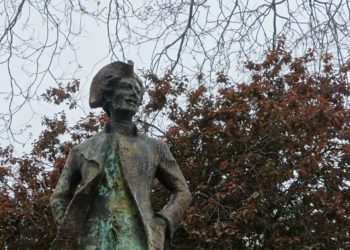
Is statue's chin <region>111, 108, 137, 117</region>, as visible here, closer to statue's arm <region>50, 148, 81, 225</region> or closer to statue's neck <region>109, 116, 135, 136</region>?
statue's neck <region>109, 116, 135, 136</region>

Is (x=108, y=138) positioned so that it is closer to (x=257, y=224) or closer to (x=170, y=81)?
(x=257, y=224)

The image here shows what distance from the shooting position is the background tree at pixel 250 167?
9.98m

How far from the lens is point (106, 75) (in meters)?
5.34

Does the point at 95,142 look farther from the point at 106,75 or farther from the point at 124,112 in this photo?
the point at 106,75

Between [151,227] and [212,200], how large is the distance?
507 cm

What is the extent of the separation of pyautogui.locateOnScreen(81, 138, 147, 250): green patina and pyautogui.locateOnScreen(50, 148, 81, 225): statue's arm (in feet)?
0.81

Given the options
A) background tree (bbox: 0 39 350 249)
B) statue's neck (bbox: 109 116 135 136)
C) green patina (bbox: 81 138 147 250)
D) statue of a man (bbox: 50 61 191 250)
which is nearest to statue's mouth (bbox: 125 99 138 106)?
statue of a man (bbox: 50 61 191 250)

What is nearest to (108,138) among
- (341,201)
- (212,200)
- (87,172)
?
(87,172)

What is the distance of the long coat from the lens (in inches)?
192

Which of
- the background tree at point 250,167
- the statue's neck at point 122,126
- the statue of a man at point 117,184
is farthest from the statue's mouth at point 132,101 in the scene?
the background tree at point 250,167

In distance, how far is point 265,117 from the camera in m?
10.5

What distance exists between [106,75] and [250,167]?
5197 mm

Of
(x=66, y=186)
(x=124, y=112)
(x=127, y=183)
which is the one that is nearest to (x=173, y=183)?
(x=127, y=183)

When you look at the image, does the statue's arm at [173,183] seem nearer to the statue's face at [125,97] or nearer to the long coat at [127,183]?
the long coat at [127,183]
